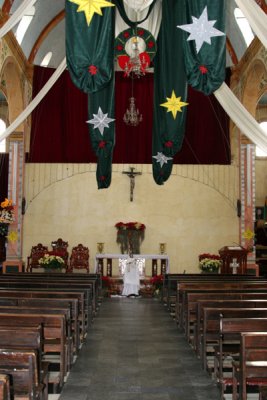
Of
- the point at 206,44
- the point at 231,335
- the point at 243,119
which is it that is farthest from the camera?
the point at 243,119

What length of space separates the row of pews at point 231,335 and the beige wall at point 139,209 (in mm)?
8481

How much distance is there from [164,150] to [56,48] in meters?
11.5

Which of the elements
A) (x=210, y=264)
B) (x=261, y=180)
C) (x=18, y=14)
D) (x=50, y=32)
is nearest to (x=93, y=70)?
(x=18, y=14)

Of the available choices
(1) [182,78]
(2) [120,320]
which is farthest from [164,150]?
(2) [120,320]

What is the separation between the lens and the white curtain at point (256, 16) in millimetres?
7480

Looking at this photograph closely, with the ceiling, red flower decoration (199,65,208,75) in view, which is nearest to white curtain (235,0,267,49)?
red flower decoration (199,65,208,75)

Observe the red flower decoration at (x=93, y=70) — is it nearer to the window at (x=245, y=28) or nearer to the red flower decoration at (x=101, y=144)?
the red flower decoration at (x=101, y=144)

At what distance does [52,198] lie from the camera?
18.2 meters

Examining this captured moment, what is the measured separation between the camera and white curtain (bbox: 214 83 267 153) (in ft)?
27.4

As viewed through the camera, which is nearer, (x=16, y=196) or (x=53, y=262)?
(x=53, y=262)

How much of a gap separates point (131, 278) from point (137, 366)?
23.5 ft

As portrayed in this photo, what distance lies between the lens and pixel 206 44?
315 inches

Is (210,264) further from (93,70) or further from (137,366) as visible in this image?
(137,366)

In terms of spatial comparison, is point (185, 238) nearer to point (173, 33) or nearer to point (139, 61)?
point (139, 61)
